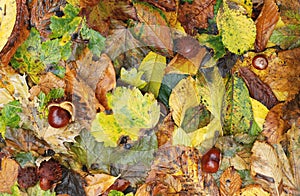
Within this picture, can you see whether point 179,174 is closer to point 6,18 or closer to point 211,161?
point 211,161

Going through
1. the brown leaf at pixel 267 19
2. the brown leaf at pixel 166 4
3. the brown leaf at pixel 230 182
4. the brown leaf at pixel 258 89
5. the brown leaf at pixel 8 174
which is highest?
the brown leaf at pixel 166 4

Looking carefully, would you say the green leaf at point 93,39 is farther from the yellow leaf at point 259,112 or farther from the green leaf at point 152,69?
the yellow leaf at point 259,112

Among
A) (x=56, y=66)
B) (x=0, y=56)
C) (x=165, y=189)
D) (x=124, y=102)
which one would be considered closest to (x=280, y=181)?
(x=165, y=189)

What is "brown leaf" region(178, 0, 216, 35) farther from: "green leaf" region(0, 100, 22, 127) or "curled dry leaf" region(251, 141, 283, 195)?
"green leaf" region(0, 100, 22, 127)

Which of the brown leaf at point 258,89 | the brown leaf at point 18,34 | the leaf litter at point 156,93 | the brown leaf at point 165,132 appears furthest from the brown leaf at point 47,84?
the brown leaf at point 258,89

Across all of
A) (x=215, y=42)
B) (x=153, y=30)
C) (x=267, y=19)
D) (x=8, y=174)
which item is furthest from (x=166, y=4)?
(x=8, y=174)

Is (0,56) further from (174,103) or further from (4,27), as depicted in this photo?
(174,103)

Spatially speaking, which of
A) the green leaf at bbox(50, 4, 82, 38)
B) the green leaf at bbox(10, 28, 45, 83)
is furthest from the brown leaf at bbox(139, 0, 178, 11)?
the green leaf at bbox(10, 28, 45, 83)

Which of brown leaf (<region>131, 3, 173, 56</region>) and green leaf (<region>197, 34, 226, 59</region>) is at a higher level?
brown leaf (<region>131, 3, 173, 56</region>)
